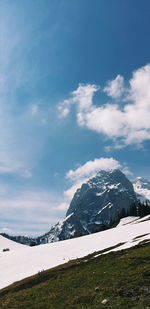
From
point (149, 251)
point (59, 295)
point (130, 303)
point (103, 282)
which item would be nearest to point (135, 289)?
point (130, 303)

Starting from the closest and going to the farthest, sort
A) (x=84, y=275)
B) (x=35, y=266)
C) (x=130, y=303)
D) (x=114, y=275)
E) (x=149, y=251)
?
(x=130, y=303) < (x=114, y=275) < (x=84, y=275) < (x=149, y=251) < (x=35, y=266)

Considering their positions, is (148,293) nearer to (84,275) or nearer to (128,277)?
(128,277)

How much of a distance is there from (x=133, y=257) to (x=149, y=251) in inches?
90.1

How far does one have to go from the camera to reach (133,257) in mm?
30031

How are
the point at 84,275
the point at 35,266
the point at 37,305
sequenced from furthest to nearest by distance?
the point at 35,266, the point at 84,275, the point at 37,305

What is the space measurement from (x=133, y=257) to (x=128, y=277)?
26.5 ft

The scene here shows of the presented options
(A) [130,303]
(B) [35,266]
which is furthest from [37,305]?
(B) [35,266]

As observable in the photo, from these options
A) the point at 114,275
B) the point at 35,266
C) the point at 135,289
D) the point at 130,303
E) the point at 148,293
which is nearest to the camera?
the point at 130,303

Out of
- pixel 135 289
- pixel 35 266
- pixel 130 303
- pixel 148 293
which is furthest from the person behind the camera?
pixel 35 266

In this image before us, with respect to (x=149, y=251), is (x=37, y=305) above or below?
below

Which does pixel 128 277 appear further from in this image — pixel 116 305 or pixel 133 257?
pixel 133 257

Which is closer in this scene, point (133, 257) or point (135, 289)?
point (135, 289)

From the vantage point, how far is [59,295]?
23250 millimetres

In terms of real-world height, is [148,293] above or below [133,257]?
below
